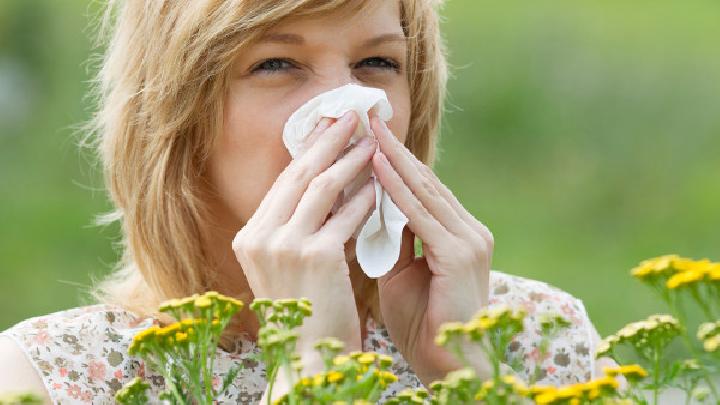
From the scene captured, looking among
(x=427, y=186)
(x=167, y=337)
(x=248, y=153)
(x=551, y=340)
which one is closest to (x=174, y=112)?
(x=248, y=153)

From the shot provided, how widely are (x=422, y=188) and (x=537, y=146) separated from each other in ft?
19.9

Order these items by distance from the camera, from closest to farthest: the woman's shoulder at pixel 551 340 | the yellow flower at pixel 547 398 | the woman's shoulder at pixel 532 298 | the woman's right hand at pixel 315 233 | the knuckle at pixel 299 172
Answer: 1. the yellow flower at pixel 547 398
2. the woman's right hand at pixel 315 233
3. the knuckle at pixel 299 172
4. the woman's shoulder at pixel 551 340
5. the woman's shoulder at pixel 532 298

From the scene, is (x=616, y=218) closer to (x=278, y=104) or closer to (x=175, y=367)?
(x=278, y=104)

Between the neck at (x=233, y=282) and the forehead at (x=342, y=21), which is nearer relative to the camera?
the forehead at (x=342, y=21)

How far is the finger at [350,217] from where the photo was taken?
7.17 feet

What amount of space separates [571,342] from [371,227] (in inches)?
34.0

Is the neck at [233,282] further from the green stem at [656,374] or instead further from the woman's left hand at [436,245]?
the green stem at [656,374]

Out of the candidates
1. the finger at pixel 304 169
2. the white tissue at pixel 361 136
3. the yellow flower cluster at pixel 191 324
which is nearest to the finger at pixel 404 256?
the white tissue at pixel 361 136

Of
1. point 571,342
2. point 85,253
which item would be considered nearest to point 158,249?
point 571,342

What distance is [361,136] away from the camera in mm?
2463

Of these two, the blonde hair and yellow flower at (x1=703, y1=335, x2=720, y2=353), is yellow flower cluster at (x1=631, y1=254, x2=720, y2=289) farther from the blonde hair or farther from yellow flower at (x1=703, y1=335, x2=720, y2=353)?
the blonde hair

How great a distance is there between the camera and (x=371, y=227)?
7.70 feet

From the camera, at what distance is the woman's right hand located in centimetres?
206

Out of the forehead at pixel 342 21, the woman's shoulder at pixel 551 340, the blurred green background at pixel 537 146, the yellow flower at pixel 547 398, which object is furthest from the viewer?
the blurred green background at pixel 537 146
